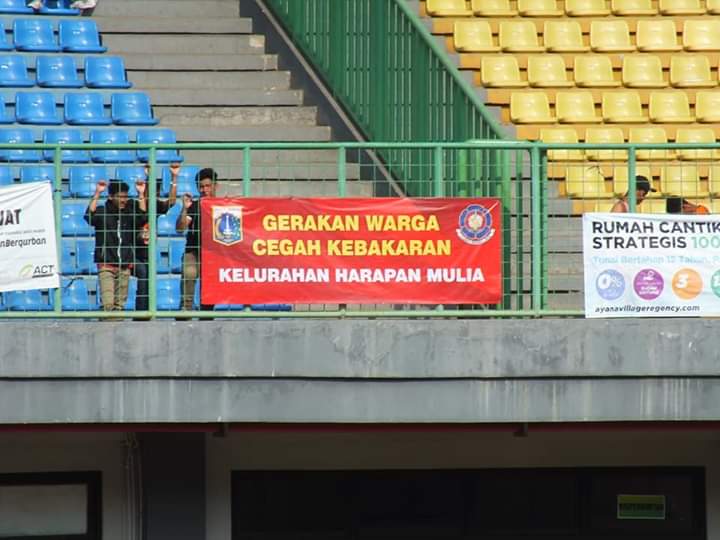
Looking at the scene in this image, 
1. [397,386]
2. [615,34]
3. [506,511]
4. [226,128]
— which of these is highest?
[615,34]

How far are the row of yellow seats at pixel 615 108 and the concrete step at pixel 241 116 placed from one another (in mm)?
2282

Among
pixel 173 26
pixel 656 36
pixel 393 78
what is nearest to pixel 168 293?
pixel 393 78

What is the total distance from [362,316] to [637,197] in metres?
2.31

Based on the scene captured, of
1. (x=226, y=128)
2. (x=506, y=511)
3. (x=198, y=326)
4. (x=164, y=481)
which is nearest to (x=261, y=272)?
(x=198, y=326)

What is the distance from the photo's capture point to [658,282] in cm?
1238

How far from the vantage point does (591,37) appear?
728 inches

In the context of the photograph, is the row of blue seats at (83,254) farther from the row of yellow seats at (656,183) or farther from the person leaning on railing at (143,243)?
the row of yellow seats at (656,183)

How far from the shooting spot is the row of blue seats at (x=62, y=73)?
59.3 ft

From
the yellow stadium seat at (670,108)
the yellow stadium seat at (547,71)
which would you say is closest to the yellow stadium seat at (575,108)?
the yellow stadium seat at (547,71)

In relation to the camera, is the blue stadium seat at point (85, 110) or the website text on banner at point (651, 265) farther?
the blue stadium seat at point (85, 110)

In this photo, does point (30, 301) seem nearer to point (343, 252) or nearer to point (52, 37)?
point (343, 252)

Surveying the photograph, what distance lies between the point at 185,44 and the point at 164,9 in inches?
30.9

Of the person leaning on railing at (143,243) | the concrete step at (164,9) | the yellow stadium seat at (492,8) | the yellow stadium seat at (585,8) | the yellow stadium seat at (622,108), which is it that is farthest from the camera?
the concrete step at (164,9)

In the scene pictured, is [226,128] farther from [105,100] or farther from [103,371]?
[103,371]
